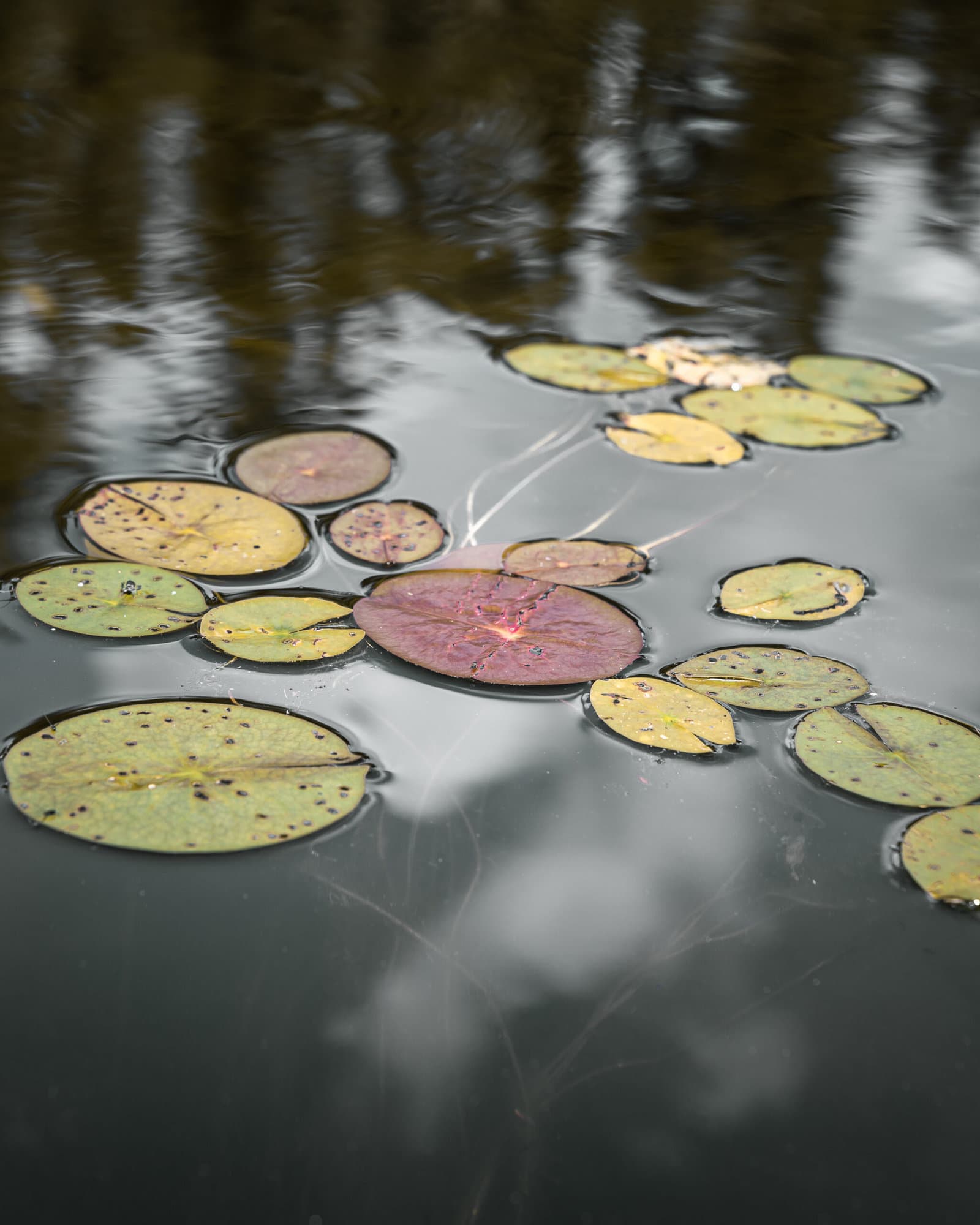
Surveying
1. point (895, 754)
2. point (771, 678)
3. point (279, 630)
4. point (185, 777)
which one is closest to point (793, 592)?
point (771, 678)

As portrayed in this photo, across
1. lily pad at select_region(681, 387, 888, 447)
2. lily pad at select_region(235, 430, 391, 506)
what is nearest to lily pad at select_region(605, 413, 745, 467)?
lily pad at select_region(681, 387, 888, 447)

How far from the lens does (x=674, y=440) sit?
197 cm

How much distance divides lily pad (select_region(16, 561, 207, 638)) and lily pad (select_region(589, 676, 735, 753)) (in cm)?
54

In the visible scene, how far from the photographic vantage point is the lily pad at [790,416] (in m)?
1.98

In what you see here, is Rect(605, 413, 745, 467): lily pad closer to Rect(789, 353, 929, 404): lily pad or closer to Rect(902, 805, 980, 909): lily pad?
Rect(789, 353, 929, 404): lily pad

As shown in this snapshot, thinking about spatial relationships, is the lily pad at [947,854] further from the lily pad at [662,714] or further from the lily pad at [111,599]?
the lily pad at [111,599]

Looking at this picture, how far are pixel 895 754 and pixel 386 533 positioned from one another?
2.52ft

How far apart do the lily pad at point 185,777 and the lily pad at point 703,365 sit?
1.18 metres

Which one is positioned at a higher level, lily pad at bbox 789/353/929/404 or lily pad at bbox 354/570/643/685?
lily pad at bbox 789/353/929/404

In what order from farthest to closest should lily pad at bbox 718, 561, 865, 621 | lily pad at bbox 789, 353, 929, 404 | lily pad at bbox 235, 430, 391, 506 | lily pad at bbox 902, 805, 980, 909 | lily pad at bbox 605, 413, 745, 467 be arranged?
lily pad at bbox 789, 353, 929, 404, lily pad at bbox 605, 413, 745, 467, lily pad at bbox 235, 430, 391, 506, lily pad at bbox 718, 561, 865, 621, lily pad at bbox 902, 805, 980, 909

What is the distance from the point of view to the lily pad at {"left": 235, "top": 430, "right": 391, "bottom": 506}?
69.5 inches

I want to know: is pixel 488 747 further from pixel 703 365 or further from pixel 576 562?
pixel 703 365

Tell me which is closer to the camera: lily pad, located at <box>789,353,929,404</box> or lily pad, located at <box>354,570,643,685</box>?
lily pad, located at <box>354,570,643,685</box>

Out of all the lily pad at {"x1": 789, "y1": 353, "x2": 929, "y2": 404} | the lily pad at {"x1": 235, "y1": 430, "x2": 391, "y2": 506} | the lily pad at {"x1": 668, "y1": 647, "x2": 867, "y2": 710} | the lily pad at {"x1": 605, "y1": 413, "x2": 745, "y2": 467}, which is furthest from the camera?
the lily pad at {"x1": 789, "y1": 353, "x2": 929, "y2": 404}
